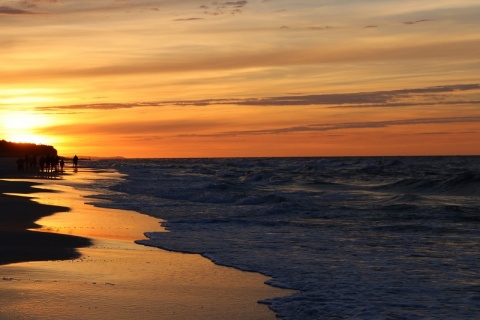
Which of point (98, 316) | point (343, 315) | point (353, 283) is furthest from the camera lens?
point (353, 283)

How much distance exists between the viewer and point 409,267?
1293cm

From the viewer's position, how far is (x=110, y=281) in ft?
36.3

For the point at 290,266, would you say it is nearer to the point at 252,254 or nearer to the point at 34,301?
the point at 252,254

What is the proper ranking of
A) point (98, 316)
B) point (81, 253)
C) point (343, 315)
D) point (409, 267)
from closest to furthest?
point (98, 316) < point (343, 315) < point (409, 267) < point (81, 253)

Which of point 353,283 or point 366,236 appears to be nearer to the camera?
point 353,283

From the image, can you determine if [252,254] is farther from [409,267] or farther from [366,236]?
[366,236]

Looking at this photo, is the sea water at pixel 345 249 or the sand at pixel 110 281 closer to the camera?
the sand at pixel 110 281

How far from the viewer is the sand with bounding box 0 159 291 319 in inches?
362

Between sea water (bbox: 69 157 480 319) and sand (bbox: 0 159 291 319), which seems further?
sea water (bbox: 69 157 480 319)

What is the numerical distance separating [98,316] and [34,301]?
115 cm

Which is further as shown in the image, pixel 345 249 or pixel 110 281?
pixel 345 249

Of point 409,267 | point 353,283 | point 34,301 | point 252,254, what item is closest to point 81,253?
point 252,254

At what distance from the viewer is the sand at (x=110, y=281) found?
30.2 feet

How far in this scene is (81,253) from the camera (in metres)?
A: 14.0
